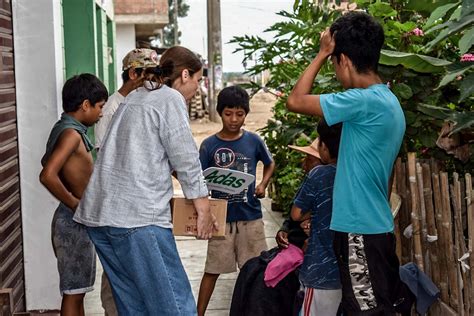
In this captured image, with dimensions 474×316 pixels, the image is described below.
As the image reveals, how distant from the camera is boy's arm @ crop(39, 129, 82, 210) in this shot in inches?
169

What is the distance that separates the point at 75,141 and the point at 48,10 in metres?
1.48

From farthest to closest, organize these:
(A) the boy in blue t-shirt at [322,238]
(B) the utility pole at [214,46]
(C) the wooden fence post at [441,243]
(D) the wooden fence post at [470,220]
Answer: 1. (B) the utility pole at [214,46]
2. (C) the wooden fence post at [441,243]
3. (A) the boy in blue t-shirt at [322,238]
4. (D) the wooden fence post at [470,220]

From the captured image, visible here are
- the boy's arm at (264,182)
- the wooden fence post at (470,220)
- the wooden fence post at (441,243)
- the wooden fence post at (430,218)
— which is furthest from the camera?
the boy's arm at (264,182)

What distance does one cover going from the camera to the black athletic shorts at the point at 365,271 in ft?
11.8

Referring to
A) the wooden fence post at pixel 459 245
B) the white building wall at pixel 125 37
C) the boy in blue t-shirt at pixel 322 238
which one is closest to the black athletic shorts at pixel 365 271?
the boy in blue t-shirt at pixel 322 238

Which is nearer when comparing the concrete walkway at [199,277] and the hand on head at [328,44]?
the hand on head at [328,44]

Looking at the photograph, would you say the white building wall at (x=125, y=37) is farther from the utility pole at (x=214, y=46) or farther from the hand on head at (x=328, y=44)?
the hand on head at (x=328, y=44)

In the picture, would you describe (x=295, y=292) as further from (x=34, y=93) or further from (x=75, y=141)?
(x=34, y=93)

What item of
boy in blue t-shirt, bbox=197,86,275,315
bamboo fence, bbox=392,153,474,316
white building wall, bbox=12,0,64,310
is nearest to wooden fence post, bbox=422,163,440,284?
bamboo fence, bbox=392,153,474,316

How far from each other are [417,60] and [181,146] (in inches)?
54.8

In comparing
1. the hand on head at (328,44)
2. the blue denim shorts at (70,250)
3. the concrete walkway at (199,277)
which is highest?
the hand on head at (328,44)

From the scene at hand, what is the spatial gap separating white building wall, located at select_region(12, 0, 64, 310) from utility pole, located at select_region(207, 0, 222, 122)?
2106 cm

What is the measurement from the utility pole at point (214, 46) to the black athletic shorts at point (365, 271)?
2317 centimetres

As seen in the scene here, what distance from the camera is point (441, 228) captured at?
13.5 ft
